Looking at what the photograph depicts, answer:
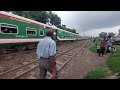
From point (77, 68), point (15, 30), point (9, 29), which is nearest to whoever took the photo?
point (77, 68)

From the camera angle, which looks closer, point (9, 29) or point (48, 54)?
point (48, 54)

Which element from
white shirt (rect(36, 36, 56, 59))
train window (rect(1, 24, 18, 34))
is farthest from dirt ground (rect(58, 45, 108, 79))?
train window (rect(1, 24, 18, 34))

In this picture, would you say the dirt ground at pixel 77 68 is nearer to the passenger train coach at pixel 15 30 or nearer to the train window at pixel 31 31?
→ the passenger train coach at pixel 15 30

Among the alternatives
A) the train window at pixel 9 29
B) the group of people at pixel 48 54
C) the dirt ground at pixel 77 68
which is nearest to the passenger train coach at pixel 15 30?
the train window at pixel 9 29

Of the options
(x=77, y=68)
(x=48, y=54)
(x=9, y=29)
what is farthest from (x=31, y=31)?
(x=48, y=54)

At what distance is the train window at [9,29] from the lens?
11.3 metres

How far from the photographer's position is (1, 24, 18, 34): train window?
1130cm

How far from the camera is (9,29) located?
39.4ft

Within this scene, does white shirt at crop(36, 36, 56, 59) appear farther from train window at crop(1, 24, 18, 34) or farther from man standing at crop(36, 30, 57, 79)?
train window at crop(1, 24, 18, 34)

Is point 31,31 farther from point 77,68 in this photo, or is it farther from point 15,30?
point 77,68

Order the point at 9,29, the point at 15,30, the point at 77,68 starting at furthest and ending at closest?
the point at 15,30 → the point at 9,29 → the point at 77,68

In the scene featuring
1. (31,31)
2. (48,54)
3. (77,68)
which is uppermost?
(31,31)
